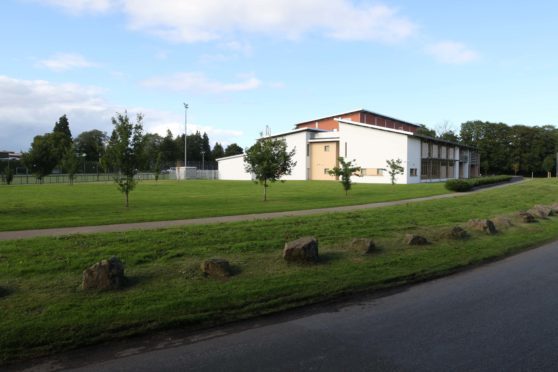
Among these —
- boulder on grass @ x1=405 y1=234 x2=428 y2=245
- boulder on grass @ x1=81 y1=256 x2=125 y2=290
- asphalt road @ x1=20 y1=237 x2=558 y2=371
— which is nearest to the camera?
asphalt road @ x1=20 y1=237 x2=558 y2=371

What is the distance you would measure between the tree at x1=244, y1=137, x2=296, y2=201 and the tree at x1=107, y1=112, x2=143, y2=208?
7.60 m

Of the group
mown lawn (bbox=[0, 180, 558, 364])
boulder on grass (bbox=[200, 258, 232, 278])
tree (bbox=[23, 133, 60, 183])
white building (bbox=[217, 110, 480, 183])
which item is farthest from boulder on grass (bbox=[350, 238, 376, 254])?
tree (bbox=[23, 133, 60, 183])

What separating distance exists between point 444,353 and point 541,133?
11102 cm

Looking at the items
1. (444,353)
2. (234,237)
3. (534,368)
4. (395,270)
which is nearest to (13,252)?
(234,237)

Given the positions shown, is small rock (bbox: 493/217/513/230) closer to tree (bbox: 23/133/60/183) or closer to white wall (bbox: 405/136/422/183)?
white wall (bbox: 405/136/422/183)

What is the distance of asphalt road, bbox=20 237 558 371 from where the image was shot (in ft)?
13.8

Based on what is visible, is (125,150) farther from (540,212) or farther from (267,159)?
(540,212)

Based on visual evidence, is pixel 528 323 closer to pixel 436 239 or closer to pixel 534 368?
pixel 534 368

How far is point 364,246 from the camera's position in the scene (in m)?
9.30

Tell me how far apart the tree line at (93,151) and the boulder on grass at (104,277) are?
15.6 metres

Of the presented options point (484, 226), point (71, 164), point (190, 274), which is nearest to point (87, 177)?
point (71, 164)

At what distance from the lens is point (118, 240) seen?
9.81 metres

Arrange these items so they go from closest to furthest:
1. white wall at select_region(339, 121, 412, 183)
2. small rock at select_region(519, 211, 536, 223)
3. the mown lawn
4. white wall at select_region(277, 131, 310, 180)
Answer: the mown lawn < small rock at select_region(519, 211, 536, 223) < white wall at select_region(339, 121, 412, 183) < white wall at select_region(277, 131, 310, 180)

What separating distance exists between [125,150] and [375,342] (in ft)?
61.6
